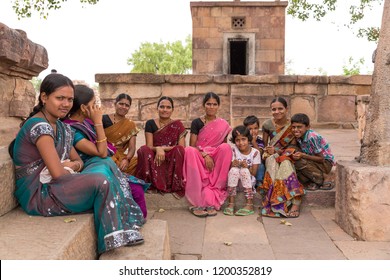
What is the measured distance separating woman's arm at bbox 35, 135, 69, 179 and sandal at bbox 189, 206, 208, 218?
1620mm

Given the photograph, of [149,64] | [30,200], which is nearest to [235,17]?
[30,200]

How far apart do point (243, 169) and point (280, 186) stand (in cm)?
40

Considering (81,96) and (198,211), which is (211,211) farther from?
(81,96)

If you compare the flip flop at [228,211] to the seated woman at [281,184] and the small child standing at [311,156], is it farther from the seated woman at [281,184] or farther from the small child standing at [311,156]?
the small child standing at [311,156]

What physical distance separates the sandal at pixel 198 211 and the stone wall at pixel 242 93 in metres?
4.46

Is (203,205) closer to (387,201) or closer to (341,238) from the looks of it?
(341,238)

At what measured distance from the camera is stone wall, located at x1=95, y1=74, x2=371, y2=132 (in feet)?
26.2

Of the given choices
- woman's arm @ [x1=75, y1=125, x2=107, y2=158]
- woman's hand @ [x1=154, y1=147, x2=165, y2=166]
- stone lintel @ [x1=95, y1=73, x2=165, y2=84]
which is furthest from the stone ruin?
stone lintel @ [x1=95, y1=73, x2=165, y2=84]

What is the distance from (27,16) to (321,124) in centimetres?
695

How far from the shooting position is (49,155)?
2.25 meters

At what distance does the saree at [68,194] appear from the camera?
7.26 ft

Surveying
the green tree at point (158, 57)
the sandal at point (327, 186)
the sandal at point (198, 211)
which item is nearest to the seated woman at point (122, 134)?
the sandal at point (198, 211)

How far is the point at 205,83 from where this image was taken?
27.0 feet

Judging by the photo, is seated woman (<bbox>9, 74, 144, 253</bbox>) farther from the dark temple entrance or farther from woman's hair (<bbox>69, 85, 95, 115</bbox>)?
the dark temple entrance
